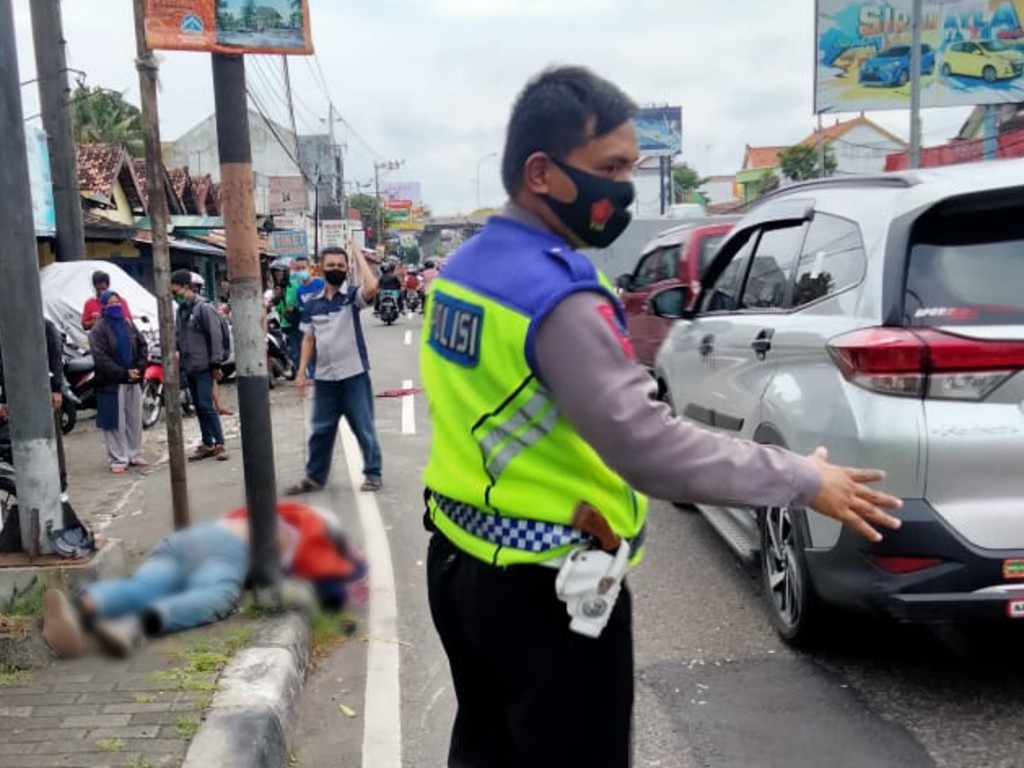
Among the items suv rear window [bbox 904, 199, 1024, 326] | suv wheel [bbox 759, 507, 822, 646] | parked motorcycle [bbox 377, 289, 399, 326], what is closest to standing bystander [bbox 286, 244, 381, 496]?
suv wheel [bbox 759, 507, 822, 646]

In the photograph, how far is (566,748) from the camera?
1820 millimetres

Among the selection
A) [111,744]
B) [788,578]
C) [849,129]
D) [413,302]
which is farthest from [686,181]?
[111,744]

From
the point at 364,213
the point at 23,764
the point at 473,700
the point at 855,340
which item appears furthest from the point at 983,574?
the point at 364,213

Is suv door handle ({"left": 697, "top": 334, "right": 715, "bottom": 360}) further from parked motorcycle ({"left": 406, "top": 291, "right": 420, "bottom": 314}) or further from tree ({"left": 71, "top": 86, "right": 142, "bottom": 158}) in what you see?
tree ({"left": 71, "top": 86, "right": 142, "bottom": 158})

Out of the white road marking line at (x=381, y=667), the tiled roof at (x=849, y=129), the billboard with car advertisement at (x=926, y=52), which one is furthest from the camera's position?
the tiled roof at (x=849, y=129)

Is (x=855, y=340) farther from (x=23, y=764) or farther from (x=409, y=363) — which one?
(x=409, y=363)

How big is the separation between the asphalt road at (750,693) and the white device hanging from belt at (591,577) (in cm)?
114

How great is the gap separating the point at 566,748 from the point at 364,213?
8818 cm

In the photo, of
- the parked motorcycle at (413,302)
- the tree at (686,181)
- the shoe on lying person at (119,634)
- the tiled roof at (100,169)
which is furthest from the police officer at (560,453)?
the tree at (686,181)

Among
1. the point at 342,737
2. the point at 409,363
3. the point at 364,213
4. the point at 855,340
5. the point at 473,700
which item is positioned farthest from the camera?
the point at 364,213

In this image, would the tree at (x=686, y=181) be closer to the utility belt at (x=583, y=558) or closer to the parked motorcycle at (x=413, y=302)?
the parked motorcycle at (x=413, y=302)

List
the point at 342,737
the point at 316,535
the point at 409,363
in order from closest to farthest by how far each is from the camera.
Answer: the point at 316,535 → the point at 342,737 → the point at 409,363

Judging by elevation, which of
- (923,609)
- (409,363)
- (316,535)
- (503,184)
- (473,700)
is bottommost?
(409,363)

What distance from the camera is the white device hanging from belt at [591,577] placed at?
1.75m
